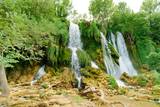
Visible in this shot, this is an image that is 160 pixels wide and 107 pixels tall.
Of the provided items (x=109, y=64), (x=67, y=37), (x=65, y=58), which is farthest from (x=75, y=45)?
(x=109, y=64)

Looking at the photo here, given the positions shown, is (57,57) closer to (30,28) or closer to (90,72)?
(90,72)

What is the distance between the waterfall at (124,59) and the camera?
2398cm

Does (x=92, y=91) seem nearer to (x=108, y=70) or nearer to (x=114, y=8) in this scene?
(x=108, y=70)

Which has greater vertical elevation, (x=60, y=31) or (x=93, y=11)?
(x=93, y=11)

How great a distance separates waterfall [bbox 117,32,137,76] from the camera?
78.7ft

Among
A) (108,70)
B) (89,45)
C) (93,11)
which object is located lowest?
(108,70)

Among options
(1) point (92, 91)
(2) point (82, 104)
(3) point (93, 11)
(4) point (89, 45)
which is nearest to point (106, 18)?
(3) point (93, 11)

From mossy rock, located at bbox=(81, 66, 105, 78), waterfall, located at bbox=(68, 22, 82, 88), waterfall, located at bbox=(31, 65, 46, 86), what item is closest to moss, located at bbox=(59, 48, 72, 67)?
waterfall, located at bbox=(68, 22, 82, 88)

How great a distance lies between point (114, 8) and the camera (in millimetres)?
31766

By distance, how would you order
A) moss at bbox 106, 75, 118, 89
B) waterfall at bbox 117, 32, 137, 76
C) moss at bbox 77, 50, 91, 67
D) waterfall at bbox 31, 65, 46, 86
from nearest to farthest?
1. moss at bbox 106, 75, 118, 89
2. waterfall at bbox 31, 65, 46, 86
3. moss at bbox 77, 50, 91, 67
4. waterfall at bbox 117, 32, 137, 76

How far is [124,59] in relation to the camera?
25500 mm

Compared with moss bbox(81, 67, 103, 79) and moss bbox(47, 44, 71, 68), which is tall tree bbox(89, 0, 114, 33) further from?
moss bbox(81, 67, 103, 79)

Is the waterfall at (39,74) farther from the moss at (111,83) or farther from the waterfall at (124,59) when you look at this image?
the waterfall at (124,59)

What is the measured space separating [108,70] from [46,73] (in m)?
5.53
